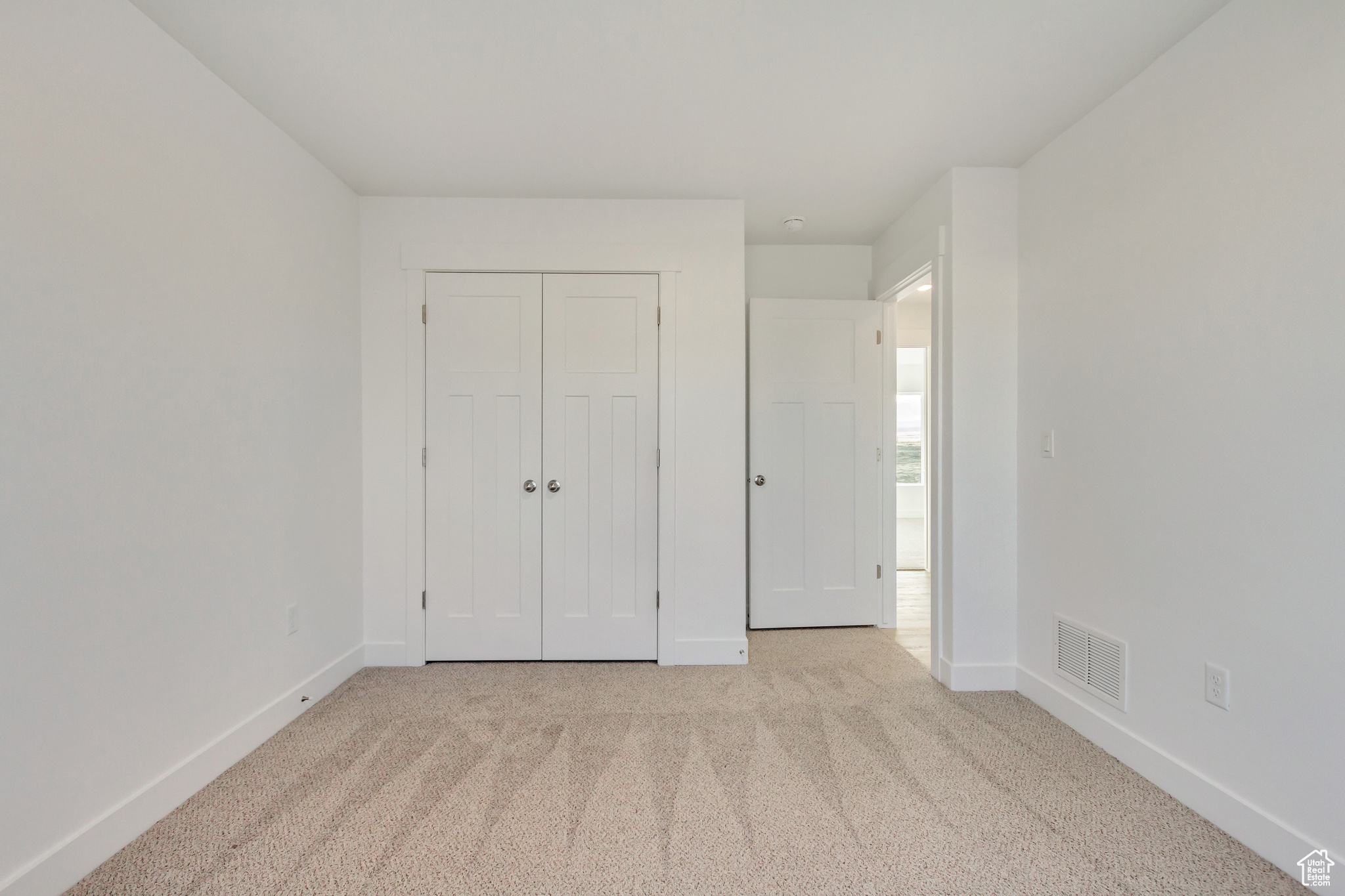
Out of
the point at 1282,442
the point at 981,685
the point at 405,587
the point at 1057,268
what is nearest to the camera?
the point at 1282,442

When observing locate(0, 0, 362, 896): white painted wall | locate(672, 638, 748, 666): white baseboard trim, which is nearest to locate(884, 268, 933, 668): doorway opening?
locate(672, 638, 748, 666): white baseboard trim

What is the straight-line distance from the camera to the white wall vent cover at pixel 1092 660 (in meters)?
2.07

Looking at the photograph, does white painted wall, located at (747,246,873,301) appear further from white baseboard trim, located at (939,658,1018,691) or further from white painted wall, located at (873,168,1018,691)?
white baseboard trim, located at (939,658,1018,691)

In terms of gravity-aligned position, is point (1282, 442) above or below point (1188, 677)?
above

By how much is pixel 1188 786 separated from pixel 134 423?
326 cm

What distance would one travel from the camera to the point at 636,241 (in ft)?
9.73

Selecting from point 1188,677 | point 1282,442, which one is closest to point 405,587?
point 1188,677

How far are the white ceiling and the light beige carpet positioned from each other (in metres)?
2.29

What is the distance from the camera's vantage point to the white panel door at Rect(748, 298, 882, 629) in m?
3.49

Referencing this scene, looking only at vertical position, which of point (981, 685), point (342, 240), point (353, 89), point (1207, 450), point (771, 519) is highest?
point (353, 89)

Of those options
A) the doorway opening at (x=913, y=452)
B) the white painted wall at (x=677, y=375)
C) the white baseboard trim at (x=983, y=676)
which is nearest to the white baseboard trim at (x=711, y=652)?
the white painted wall at (x=677, y=375)

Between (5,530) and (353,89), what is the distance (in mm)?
1624

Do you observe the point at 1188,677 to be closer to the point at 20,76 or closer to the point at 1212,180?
the point at 1212,180

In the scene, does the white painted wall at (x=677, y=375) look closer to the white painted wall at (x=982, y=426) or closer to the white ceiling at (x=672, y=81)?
the white ceiling at (x=672, y=81)
